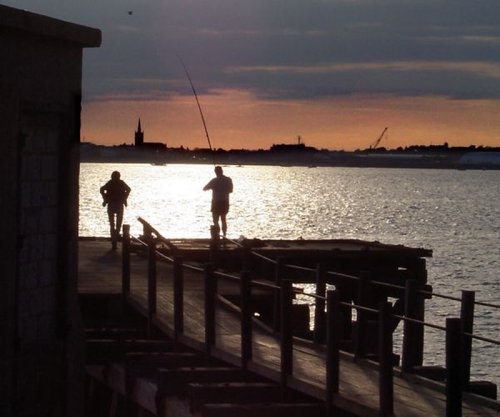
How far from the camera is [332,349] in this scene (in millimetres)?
13500

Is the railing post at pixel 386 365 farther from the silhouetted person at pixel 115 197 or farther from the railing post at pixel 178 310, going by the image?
the silhouetted person at pixel 115 197

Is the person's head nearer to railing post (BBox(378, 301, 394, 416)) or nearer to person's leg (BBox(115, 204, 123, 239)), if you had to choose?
person's leg (BBox(115, 204, 123, 239))

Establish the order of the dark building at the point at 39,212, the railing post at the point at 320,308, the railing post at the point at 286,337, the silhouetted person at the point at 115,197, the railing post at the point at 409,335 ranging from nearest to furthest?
the dark building at the point at 39,212 < the railing post at the point at 286,337 < the railing post at the point at 409,335 < the railing post at the point at 320,308 < the silhouetted person at the point at 115,197

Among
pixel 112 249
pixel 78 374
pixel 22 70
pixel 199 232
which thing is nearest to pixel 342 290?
pixel 112 249

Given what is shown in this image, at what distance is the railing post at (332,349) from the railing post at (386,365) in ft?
2.02

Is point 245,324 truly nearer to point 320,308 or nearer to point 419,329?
point 320,308

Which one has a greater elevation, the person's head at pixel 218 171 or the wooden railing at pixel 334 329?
the person's head at pixel 218 171

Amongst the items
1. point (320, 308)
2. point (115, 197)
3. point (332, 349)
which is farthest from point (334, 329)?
point (115, 197)

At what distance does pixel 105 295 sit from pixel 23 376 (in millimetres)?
5966

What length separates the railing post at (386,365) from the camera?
12.3 meters

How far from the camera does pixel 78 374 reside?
15.3 metres

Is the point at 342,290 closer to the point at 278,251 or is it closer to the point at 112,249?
the point at 278,251

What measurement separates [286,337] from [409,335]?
2.19 metres

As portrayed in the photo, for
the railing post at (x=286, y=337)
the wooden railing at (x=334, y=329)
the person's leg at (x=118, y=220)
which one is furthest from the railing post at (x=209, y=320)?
the person's leg at (x=118, y=220)
